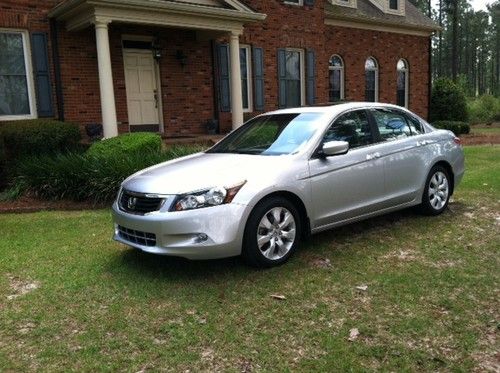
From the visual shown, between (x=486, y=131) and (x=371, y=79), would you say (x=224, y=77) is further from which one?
(x=486, y=131)

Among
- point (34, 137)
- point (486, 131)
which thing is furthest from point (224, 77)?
point (486, 131)

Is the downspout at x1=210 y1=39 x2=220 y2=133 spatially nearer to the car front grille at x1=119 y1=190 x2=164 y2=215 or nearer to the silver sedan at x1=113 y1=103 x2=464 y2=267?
the silver sedan at x1=113 y1=103 x2=464 y2=267

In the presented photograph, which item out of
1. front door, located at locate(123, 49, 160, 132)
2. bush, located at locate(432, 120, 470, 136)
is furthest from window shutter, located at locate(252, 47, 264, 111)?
bush, located at locate(432, 120, 470, 136)

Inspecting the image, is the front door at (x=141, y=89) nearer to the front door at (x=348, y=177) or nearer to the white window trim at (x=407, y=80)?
the front door at (x=348, y=177)

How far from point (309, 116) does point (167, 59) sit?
876 centimetres

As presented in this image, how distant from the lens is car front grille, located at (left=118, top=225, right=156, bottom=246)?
4.59 metres

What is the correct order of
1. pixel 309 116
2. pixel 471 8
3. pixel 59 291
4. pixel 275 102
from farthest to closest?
1. pixel 471 8
2. pixel 275 102
3. pixel 309 116
4. pixel 59 291

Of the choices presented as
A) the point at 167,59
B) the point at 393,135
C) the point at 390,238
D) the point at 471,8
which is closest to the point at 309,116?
the point at 393,135

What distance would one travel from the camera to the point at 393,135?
617 cm

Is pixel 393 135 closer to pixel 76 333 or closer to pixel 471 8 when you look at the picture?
pixel 76 333

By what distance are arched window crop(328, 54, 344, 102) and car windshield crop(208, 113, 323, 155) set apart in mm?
12934

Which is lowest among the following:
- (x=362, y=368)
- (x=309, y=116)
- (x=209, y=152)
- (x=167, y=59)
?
(x=362, y=368)

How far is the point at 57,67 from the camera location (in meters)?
11.7

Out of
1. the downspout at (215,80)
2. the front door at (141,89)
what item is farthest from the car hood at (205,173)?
the downspout at (215,80)
